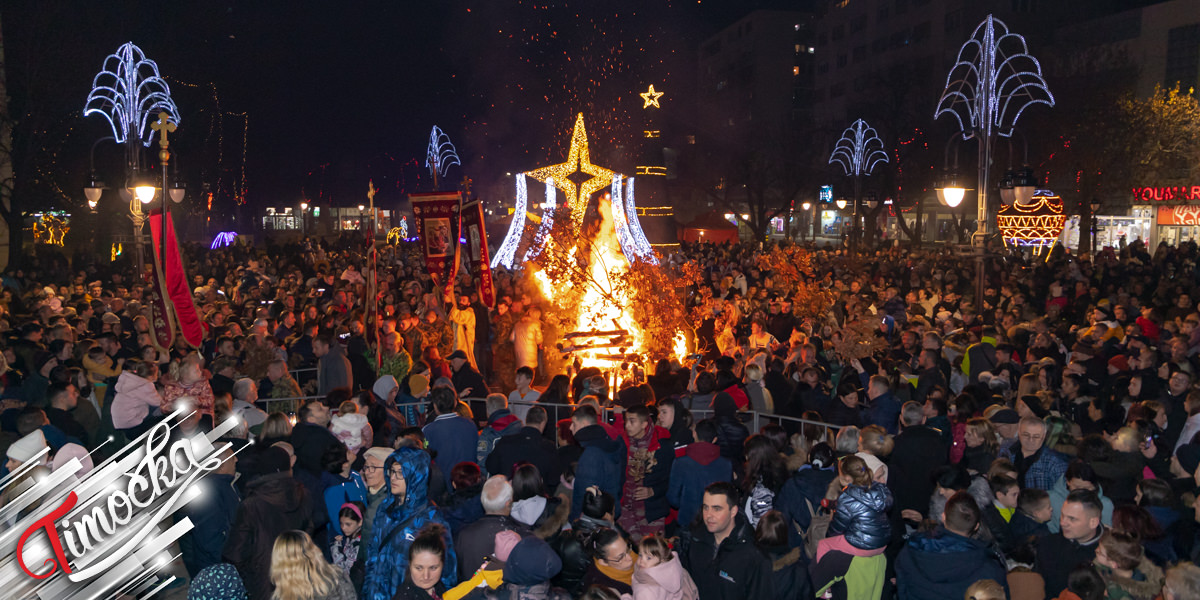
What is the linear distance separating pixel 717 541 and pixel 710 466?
4.31 ft

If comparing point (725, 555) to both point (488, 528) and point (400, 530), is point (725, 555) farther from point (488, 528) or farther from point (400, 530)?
point (400, 530)

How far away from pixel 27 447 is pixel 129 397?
1896 millimetres

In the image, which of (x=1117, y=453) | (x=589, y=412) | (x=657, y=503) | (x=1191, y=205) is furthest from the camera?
(x=1191, y=205)

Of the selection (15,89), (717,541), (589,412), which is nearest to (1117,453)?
(717,541)

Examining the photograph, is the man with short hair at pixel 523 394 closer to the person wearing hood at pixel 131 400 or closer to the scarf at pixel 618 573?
the person wearing hood at pixel 131 400

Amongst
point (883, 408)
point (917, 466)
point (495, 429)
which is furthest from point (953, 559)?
point (495, 429)

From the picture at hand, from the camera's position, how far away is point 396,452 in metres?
5.25

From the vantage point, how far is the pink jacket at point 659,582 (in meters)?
4.36

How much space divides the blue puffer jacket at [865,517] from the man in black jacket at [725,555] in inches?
22.6

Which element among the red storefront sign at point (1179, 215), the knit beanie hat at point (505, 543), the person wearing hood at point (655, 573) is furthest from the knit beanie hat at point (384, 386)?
the red storefront sign at point (1179, 215)

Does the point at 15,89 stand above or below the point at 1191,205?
above

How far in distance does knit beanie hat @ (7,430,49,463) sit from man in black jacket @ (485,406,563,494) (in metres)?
3.20

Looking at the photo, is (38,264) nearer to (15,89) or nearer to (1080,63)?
(15,89)

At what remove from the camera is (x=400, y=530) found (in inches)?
193
